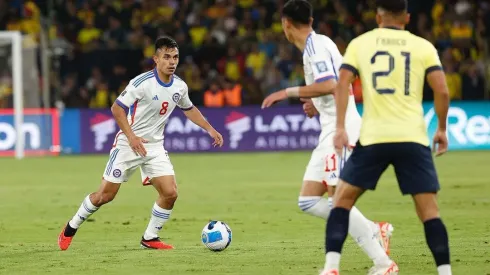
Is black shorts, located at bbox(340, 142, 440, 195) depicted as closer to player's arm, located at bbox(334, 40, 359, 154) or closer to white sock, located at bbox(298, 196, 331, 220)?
player's arm, located at bbox(334, 40, 359, 154)

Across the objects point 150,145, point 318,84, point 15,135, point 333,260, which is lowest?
point 15,135

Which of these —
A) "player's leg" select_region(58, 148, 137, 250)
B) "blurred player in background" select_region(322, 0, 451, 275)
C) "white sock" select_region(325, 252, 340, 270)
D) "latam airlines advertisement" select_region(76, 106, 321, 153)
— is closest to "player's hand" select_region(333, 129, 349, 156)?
"blurred player in background" select_region(322, 0, 451, 275)

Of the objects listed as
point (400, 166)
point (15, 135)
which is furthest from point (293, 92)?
point (15, 135)

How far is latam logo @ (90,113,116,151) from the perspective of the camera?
1050 inches

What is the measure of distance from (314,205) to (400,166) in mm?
1271

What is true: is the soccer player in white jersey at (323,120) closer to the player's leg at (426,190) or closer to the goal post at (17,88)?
the player's leg at (426,190)

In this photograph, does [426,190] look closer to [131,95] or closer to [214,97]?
[131,95]

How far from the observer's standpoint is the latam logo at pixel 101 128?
26672mm

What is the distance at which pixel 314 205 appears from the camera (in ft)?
29.0

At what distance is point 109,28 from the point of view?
97.3 ft

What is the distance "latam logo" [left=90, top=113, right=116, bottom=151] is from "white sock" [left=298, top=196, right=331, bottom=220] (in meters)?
18.1

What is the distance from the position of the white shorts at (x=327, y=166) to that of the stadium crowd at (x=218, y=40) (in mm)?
17573

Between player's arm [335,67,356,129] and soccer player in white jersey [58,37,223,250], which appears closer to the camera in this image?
player's arm [335,67,356,129]

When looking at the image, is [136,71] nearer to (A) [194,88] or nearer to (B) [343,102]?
(A) [194,88]
